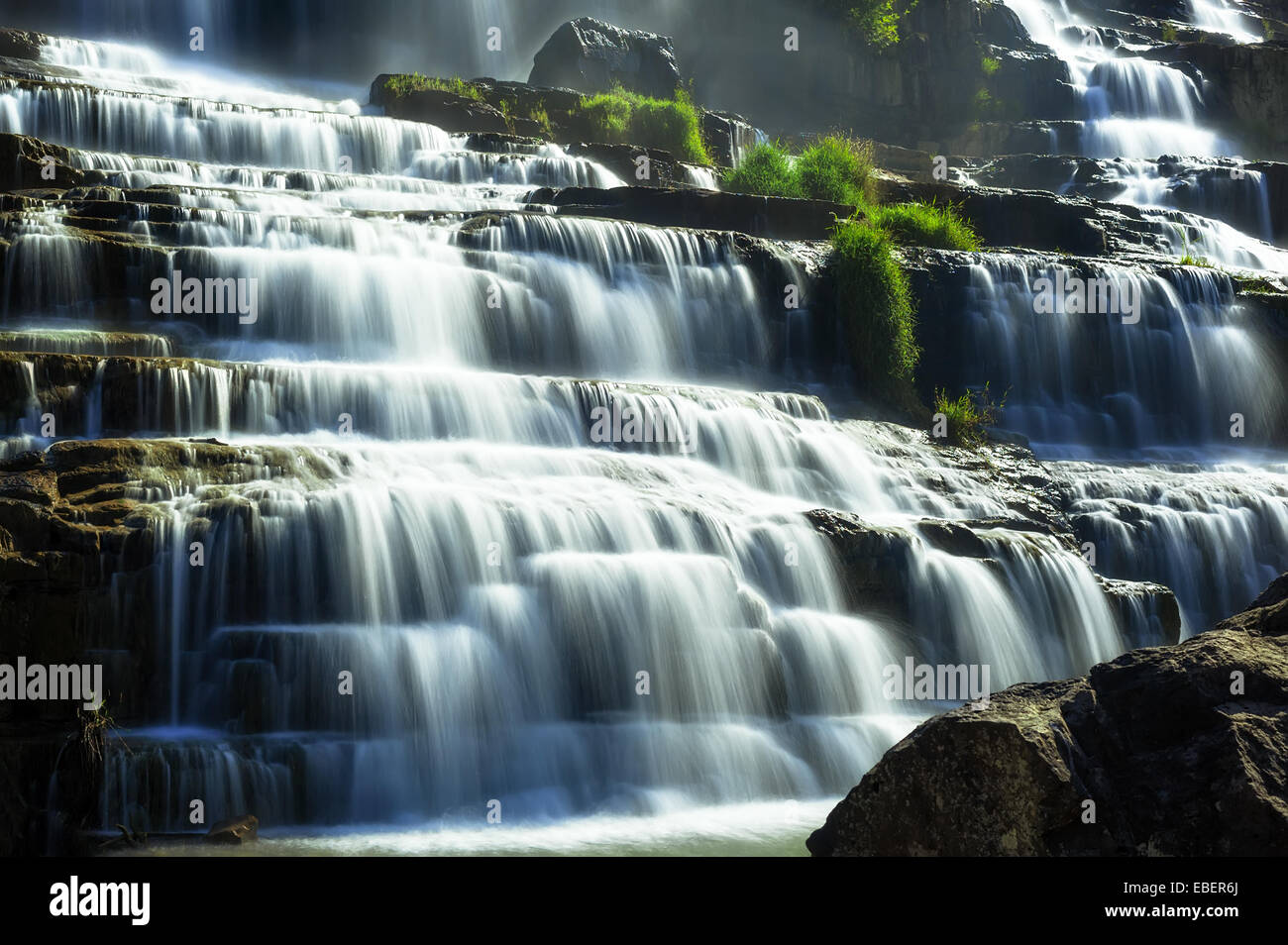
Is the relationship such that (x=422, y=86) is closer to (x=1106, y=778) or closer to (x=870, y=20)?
(x=870, y=20)

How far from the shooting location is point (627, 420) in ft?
39.6

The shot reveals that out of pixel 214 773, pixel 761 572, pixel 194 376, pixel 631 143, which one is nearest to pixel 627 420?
pixel 761 572

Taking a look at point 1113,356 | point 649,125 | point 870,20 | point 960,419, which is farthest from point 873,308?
point 870,20

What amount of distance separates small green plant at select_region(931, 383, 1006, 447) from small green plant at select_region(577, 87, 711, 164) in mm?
9519

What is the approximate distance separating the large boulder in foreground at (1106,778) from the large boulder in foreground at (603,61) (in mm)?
24049

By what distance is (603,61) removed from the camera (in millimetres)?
28500

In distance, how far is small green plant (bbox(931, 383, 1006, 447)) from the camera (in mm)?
15133

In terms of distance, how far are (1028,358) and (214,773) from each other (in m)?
13.3

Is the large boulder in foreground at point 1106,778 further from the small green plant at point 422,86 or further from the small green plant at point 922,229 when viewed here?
the small green plant at point 422,86

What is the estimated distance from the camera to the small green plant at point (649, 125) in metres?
24.1

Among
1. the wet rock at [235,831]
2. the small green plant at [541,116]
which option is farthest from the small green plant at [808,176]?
the wet rock at [235,831]
